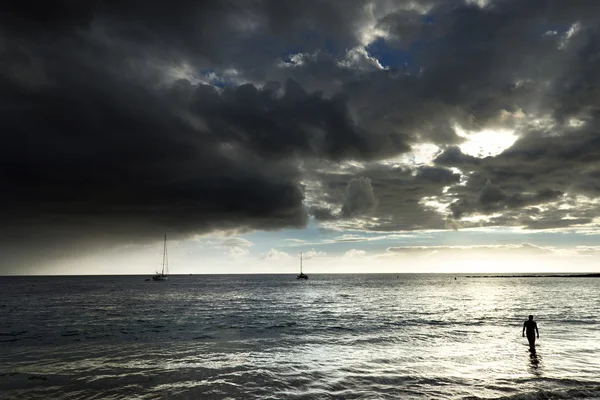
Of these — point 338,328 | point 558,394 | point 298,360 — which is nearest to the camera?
point 558,394

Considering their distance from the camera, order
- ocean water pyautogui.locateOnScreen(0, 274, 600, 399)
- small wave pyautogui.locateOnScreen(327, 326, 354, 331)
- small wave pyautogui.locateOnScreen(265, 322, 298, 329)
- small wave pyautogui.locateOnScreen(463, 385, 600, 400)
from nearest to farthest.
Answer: small wave pyautogui.locateOnScreen(463, 385, 600, 400) < ocean water pyautogui.locateOnScreen(0, 274, 600, 399) < small wave pyautogui.locateOnScreen(327, 326, 354, 331) < small wave pyautogui.locateOnScreen(265, 322, 298, 329)

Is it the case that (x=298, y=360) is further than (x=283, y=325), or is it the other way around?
(x=283, y=325)

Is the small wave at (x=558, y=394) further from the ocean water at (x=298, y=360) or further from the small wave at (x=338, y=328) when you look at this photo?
the small wave at (x=338, y=328)

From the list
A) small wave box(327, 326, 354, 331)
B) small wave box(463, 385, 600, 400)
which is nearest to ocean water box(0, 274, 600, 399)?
small wave box(463, 385, 600, 400)

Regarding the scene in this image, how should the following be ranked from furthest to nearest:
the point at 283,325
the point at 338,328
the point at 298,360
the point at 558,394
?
the point at 283,325, the point at 338,328, the point at 298,360, the point at 558,394

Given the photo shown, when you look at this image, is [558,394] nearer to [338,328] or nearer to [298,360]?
[298,360]

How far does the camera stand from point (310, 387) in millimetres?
20922

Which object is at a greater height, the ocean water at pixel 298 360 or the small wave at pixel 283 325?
the ocean water at pixel 298 360

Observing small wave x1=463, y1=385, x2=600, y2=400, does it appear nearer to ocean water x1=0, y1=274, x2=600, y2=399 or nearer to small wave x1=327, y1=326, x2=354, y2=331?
ocean water x1=0, y1=274, x2=600, y2=399

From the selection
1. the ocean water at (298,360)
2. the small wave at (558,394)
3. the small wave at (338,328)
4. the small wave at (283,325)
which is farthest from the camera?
the small wave at (283,325)

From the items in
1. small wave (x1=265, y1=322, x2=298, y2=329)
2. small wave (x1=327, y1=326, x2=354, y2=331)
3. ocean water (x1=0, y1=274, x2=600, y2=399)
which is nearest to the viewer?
ocean water (x1=0, y1=274, x2=600, y2=399)

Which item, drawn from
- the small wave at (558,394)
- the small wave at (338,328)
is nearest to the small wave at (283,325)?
the small wave at (338,328)

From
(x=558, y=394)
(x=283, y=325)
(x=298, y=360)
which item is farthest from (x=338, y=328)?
(x=558, y=394)

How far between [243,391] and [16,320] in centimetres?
5003
